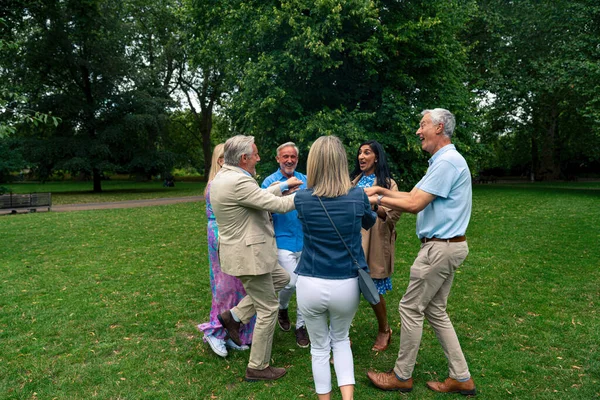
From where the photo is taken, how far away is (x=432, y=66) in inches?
722

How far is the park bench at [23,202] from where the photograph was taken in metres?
17.9

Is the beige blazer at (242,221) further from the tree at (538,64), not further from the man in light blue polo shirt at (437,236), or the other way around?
the tree at (538,64)

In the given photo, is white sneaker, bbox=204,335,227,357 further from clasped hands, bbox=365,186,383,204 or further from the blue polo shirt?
clasped hands, bbox=365,186,383,204

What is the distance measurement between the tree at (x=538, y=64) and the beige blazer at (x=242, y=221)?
21825mm

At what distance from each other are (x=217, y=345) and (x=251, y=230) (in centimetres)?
160

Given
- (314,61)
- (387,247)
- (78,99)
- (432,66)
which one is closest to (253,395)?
(387,247)

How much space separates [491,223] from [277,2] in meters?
11.6

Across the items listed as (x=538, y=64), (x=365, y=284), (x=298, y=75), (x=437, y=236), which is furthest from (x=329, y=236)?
(x=538, y=64)

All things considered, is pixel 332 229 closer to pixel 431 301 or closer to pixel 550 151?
pixel 431 301

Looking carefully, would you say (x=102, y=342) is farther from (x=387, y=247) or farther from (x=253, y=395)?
(x=387, y=247)

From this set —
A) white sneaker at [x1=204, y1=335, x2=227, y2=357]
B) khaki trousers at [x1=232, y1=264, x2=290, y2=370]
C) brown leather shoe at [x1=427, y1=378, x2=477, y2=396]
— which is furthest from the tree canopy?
brown leather shoe at [x1=427, y1=378, x2=477, y2=396]

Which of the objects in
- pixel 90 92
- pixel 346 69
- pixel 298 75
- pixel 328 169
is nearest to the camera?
pixel 328 169

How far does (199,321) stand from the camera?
5.62 meters

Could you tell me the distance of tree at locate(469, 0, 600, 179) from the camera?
2203 cm
